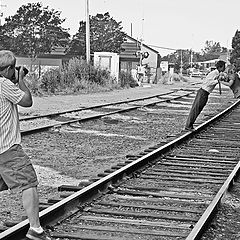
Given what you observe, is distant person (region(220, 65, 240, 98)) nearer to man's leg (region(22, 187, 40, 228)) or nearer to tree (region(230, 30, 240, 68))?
man's leg (region(22, 187, 40, 228))

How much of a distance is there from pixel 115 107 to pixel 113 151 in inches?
502

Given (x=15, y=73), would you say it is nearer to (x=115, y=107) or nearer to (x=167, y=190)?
(x=167, y=190)

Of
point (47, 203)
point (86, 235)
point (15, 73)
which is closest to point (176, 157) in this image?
point (47, 203)

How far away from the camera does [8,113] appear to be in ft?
18.1

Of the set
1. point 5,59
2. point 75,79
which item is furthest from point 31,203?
point 75,79

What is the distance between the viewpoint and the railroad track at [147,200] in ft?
20.9

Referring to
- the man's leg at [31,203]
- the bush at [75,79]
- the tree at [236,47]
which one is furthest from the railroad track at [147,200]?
the tree at [236,47]

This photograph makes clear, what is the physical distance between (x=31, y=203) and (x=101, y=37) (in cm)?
7411

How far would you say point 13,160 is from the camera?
18.1 ft

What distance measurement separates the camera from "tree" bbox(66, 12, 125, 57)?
7816 cm

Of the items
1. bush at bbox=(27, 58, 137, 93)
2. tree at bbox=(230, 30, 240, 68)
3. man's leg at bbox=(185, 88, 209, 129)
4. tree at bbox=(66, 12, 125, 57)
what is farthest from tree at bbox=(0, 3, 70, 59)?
man's leg at bbox=(185, 88, 209, 129)

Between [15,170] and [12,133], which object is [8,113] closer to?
[12,133]

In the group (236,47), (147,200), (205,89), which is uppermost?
(236,47)

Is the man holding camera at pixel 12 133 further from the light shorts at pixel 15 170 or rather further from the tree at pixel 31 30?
the tree at pixel 31 30
